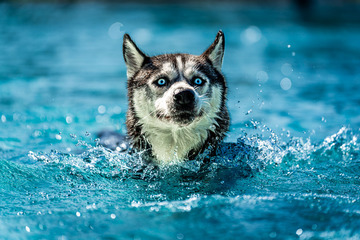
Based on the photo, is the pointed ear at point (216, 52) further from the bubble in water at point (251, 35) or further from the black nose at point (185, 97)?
the bubble in water at point (251, 35)

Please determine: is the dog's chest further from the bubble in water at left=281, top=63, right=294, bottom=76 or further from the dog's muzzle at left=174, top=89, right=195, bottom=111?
the bubble in water at left=281, top=63, right=294, bottom=76

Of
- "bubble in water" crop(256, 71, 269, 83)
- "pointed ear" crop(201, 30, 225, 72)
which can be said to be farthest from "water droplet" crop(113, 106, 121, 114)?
"pointed ear" crop(201, 30, 225, 72)

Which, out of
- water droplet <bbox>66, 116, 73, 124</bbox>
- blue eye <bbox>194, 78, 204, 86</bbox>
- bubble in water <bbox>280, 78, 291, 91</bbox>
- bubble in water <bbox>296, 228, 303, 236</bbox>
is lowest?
bubble in water <bbox>296, 228, 303, 236</bbox>

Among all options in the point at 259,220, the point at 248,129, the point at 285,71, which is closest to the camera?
the point at 259,220

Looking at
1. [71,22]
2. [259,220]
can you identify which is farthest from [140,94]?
[71,22]

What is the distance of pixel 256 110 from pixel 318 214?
5.42 metres

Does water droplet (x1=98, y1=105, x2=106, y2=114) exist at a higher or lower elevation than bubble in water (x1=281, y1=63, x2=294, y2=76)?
lower

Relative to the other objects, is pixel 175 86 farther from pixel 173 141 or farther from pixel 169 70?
pixel 173 141

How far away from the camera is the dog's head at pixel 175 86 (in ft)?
15.3

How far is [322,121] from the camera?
28.5 ft

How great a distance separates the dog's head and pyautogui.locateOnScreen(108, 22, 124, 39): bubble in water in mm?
15513

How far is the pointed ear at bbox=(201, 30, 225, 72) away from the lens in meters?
5.33

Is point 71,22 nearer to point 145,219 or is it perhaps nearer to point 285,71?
point 285,71

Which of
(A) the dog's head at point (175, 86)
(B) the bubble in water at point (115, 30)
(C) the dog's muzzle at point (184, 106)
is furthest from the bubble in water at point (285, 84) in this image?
(B) the bubble in water at point (115, 30)
